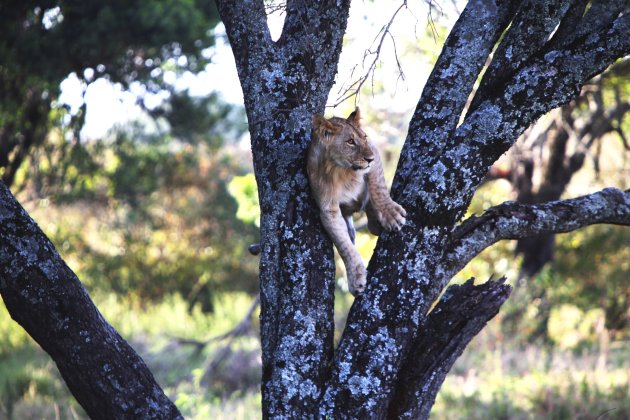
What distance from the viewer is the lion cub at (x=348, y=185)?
3.69m

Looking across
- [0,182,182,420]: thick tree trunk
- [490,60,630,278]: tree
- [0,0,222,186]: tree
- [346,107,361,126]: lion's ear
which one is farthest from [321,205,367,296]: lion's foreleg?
[0,0,222,186]: tree

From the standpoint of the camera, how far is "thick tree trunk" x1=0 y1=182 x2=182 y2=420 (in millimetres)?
3307

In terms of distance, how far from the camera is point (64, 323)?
131 inches

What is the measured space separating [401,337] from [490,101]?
1265 millimetres

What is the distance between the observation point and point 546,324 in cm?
1155

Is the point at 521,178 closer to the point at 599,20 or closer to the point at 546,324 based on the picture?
the point at 546,324

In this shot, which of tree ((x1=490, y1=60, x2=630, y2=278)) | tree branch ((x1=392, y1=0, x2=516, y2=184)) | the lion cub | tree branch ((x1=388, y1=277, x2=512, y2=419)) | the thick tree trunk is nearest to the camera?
the thick tree trunk

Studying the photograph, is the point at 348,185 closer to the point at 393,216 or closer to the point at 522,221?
the point at 393,216

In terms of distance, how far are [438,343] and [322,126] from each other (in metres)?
1.24

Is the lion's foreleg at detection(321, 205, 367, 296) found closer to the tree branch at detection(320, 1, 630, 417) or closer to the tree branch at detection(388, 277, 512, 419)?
the tree branch at detection(320, 1, 630, 417)

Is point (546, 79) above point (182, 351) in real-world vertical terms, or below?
below

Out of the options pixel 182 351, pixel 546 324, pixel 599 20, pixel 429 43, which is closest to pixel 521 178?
pixel 546 324

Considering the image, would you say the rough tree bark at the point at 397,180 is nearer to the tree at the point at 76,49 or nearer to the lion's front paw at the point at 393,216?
the lion's front paw at the point at 393,216

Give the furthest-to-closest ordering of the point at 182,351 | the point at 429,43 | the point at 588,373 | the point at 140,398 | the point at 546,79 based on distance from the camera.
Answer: the point at 182,351
the point at 429,43
the point at 588,373
the point at 546,79
the point at 140,398
